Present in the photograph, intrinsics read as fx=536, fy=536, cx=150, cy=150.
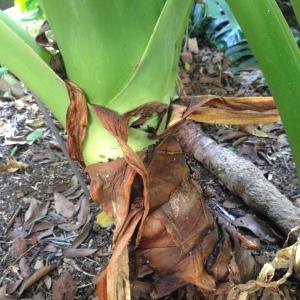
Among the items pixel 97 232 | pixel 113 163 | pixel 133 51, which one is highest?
pixel 133 51

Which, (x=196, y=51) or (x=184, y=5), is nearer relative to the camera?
(x=184, y=5)

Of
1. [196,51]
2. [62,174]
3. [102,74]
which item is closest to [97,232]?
[62,174]

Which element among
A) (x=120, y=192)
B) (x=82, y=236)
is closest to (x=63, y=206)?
(x=82, y=236)

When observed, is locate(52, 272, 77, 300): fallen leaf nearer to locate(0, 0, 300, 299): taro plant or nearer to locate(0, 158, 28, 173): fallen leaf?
locate(0, 0, 300, 299): taro plant

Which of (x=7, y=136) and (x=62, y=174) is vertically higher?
(x=7, y=136)

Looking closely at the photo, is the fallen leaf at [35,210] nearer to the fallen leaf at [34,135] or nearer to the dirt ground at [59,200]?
the dirt ground at [59,200]

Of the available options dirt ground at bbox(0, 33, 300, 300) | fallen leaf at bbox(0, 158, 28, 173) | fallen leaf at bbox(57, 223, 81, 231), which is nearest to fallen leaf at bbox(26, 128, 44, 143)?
dirt ground at bbox(0, 33, 300, 300)

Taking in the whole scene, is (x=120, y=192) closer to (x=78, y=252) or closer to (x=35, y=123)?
(x=78, y=252)

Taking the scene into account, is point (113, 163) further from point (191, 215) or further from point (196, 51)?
point (196, 51)
